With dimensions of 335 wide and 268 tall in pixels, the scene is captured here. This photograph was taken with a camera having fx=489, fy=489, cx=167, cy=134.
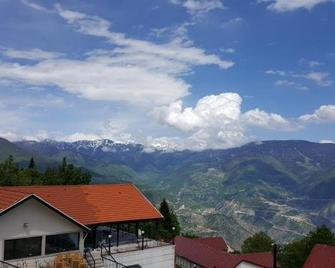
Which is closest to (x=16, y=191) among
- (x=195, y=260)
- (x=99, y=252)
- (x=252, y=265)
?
(x=99, y=252)

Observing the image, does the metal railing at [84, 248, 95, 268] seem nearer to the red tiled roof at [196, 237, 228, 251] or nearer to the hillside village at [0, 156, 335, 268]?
the hillside village at [0, 156, 335, 268]

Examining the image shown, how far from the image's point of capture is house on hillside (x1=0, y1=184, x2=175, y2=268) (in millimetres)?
30234

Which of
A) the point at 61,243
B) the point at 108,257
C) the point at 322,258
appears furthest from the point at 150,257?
the point at 322,258

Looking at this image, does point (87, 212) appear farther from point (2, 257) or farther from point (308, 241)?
point (308, 241)

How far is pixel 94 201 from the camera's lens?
123 feet

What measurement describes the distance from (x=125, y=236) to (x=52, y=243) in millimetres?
9482

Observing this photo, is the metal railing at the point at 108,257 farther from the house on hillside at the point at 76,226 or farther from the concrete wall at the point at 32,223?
the concrete wall at the point at 32,223

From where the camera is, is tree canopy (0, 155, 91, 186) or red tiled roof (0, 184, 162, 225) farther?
tree canopy (0, 155, 91, 186)

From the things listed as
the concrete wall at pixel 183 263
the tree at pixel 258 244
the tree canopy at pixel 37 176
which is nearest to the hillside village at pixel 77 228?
the tree canopy at pixel 37 176

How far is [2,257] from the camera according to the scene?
29.3 meters

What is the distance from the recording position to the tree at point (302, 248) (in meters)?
80.0

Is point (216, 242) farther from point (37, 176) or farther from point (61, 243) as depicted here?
point (61, 243)

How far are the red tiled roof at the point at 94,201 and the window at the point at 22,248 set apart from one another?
2692mm

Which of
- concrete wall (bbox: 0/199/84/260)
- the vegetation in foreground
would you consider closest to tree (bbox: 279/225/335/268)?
the vegetation in foreground
